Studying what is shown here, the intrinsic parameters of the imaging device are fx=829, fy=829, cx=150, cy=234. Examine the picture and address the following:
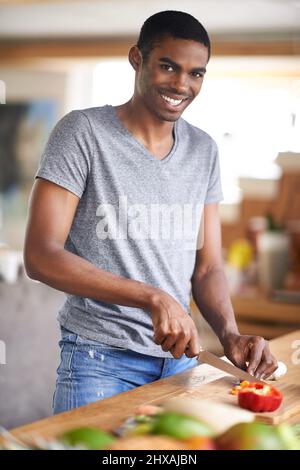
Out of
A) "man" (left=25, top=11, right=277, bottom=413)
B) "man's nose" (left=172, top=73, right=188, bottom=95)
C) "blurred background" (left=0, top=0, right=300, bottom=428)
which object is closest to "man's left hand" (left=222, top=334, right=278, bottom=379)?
"man" (left=25, top=11, right=277, bottom=413)

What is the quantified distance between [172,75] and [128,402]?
386 millimetres

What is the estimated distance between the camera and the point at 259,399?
36.1 inches

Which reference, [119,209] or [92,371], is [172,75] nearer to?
[119,209]

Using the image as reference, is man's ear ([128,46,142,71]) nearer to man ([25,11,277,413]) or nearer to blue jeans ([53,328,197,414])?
man ([25,11,277,413])

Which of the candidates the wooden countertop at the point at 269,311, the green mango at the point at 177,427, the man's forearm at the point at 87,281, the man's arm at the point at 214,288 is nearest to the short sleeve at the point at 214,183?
the man's arm at the point at 214,288

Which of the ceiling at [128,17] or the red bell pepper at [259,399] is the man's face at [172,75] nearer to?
the ceiling at [128,17]

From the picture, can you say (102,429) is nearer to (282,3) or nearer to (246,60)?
(282,3)

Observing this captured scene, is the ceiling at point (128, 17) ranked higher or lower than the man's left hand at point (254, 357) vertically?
higher

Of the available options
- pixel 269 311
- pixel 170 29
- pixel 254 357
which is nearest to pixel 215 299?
pixel 254 357

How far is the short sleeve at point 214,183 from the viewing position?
44.3 inches

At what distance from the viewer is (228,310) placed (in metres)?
1.15

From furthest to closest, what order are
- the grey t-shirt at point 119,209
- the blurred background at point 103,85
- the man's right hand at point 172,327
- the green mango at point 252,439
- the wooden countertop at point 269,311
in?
the wooden countertop at point 269,311 → the blurred background at point 103,85 → the grey t-shirt at point 119,209 → the man's right hand at point 172,327 → the green mango at point 252,439

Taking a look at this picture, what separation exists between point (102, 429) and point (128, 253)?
0.27 m

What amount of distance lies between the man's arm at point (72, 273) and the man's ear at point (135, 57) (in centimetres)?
18
